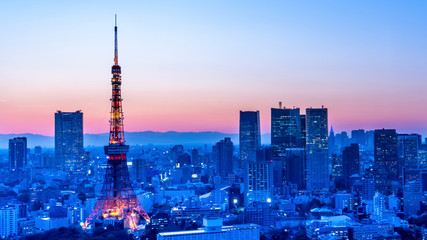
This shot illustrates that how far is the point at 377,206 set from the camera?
26.7m

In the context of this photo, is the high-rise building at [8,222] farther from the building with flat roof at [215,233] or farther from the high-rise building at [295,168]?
the high-rise building at [295,168]

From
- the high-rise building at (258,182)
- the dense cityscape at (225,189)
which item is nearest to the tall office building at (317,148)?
the dense cityscape at (225,189)

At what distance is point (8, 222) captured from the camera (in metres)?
22.5

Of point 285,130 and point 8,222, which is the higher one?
point 285,130

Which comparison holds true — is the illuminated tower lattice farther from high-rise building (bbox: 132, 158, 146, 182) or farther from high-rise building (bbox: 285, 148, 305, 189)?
high-rise building (bbox: 285, 148, 305, 189)

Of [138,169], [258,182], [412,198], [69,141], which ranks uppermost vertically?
[69,141]

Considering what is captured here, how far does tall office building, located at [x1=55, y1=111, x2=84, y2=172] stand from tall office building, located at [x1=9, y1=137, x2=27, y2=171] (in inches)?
124

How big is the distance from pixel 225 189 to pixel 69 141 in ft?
85.2

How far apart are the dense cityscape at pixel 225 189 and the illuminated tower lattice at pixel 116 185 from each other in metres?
0.04

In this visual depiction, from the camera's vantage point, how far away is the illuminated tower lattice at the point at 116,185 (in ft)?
70.9

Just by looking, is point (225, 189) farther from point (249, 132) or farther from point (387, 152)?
point (249, 132)

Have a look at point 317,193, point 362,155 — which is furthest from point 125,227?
point 362,155

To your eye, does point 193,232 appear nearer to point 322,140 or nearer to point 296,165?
point 296,165

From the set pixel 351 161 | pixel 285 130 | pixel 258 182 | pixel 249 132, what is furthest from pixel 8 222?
pixel 249 132
